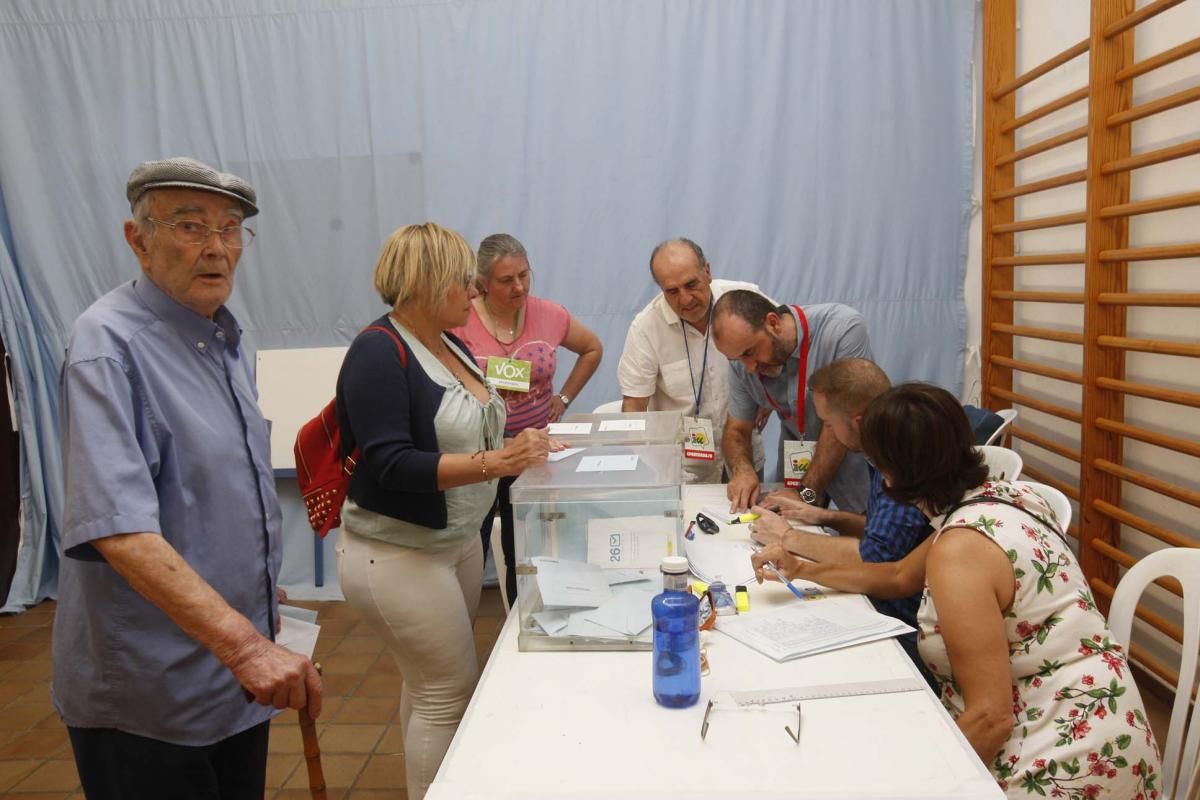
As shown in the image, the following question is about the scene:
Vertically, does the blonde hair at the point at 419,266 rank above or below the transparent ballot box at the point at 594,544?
above

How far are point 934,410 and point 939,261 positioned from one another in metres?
2.50

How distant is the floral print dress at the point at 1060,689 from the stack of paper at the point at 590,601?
60 centimetres

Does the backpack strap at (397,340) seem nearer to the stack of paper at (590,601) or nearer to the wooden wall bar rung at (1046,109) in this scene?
the stack of paper at (590,601)

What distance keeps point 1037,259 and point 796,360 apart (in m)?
1.26

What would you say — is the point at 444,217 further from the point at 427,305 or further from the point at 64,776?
the point at 64,776

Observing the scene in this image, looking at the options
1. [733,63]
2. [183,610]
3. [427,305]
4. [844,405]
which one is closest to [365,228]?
[733,63]

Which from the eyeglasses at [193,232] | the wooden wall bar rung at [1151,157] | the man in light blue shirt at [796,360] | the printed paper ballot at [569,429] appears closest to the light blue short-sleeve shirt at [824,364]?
the man in light blue shirt at [796,360]

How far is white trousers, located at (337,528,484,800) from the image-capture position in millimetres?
1817

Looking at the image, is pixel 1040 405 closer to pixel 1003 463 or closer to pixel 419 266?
pixel 1003 463

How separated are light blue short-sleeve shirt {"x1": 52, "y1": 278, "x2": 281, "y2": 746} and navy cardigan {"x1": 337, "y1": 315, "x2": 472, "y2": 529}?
30 centimetres

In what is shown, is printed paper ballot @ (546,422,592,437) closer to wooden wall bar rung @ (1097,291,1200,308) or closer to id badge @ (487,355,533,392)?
id badge @ (487,355,533,392)

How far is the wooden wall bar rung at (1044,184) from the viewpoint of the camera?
2.88m

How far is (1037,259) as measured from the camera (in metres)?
3.17

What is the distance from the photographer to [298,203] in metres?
4.08
